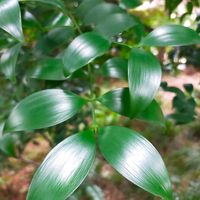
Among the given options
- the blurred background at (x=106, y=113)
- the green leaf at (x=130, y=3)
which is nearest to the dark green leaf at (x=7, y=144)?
the blurred background at (x=106, y=113)

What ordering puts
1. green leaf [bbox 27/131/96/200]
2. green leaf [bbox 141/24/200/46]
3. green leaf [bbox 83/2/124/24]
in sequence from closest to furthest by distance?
green leaf [bbox 27/131/96/200] < green leaf [bbox 141/24/200/46] < green leaf [bbox 83/2/124/24]

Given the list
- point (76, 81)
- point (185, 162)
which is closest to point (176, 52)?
point (76, 81)

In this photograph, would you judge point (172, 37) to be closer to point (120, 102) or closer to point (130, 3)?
point (120, 102)

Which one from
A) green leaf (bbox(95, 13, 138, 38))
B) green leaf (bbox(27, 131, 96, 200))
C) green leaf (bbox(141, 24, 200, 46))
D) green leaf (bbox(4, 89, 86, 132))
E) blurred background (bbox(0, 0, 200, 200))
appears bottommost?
blurred background (bbox(0, 0, 200, 200))

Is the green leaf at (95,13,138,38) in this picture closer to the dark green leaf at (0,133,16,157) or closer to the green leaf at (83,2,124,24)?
the green leaf at (83,2,124,24)

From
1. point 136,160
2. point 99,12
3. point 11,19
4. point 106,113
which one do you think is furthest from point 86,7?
point 106,113

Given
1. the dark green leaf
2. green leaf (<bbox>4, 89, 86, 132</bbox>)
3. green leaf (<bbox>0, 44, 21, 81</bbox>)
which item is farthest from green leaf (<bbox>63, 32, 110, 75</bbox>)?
the dark green leaf

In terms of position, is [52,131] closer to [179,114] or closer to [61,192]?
[179,114]
